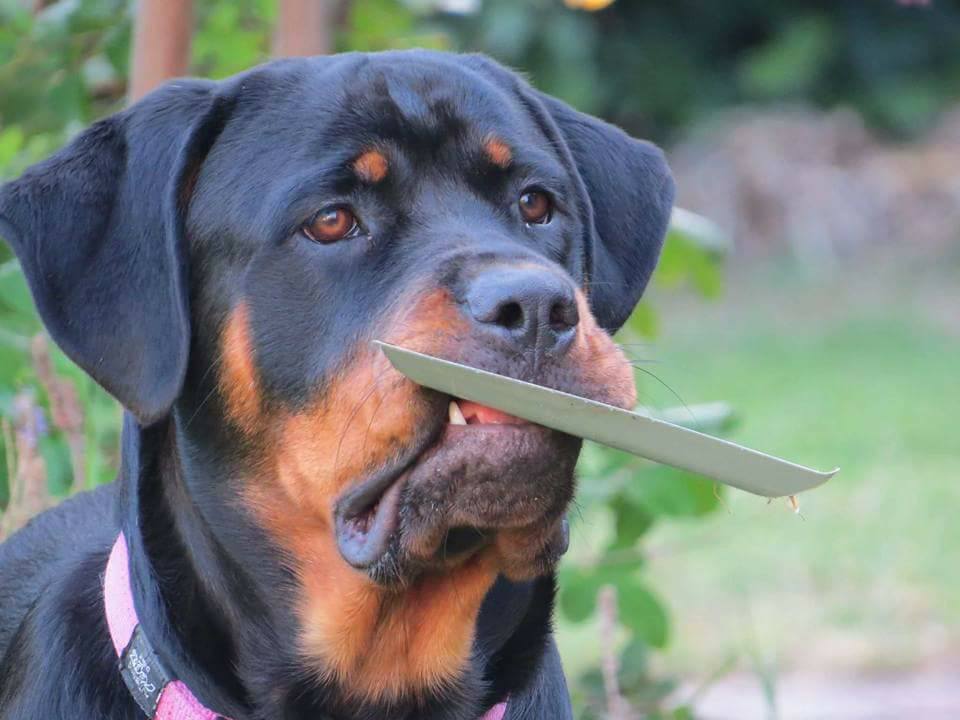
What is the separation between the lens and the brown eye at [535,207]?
317cm

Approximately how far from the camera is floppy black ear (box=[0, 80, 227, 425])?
2949 millimetres

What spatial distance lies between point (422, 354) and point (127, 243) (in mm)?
729

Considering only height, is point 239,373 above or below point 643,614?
above

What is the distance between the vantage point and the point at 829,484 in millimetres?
8969

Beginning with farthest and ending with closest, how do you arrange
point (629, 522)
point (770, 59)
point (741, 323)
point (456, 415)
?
1. point (770, 59)
2. point (741, 323)
3. point (629, 522)
4. point (456, 415)

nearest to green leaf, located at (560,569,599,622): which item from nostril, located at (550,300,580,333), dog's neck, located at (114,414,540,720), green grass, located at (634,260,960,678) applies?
green grass, located at (634,260,960,678)

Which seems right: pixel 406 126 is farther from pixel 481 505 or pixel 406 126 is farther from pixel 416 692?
pixel 416 692

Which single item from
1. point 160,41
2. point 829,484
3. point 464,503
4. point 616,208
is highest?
point 464,503

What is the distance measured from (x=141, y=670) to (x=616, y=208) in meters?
1.34

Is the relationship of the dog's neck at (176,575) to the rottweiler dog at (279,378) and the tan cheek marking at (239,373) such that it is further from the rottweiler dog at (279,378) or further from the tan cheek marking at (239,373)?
the tan cheek marking at (239,373)

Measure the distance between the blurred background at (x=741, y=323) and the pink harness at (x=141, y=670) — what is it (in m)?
0.93

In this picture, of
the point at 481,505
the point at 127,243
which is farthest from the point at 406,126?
the point at 481,505

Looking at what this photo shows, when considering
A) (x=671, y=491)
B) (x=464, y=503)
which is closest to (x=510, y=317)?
(x=464, y=503)

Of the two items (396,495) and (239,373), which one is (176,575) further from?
(396,495)
